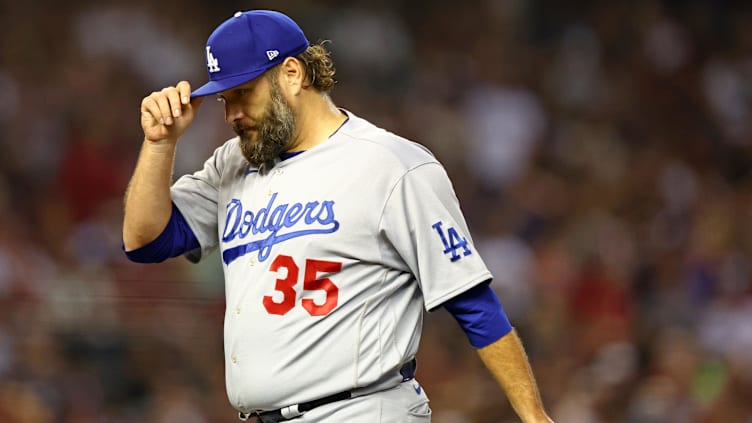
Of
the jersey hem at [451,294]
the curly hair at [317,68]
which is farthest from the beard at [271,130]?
the jersey hem at [451,294]

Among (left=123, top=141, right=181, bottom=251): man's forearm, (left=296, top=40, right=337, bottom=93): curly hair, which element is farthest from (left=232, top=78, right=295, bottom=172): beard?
(left=123, top=141, right=181, bottom=251): man's forearm

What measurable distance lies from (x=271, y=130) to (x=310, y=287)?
400 mm

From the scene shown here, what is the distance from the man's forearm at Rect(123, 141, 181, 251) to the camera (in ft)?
10.5

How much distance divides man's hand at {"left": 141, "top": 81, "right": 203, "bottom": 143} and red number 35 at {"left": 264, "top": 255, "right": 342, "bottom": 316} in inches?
18.7

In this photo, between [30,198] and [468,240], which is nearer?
[468,240]

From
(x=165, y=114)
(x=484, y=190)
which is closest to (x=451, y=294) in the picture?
(x=165, y=114)

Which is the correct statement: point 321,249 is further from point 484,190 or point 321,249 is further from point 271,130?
point 484,190

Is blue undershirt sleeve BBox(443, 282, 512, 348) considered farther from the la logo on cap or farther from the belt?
the la logo on cap

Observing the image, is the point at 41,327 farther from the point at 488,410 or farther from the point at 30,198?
the point at 488,410

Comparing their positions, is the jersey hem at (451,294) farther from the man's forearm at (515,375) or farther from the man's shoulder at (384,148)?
the man's shoulder at (384,148)

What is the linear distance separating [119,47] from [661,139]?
12.5ft

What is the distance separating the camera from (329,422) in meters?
2.99

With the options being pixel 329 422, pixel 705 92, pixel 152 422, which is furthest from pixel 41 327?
pixel 705 92

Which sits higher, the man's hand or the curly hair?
the curly hair
